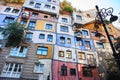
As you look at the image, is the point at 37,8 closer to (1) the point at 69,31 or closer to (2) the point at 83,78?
(1) the point at 69,31

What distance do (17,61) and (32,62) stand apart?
6.54 ft

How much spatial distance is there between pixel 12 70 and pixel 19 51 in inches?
116

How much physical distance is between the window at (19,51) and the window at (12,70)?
4.88 feet

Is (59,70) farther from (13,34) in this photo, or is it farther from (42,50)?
(13,34)

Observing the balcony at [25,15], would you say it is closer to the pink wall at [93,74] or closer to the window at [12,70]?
the window at [12,70]

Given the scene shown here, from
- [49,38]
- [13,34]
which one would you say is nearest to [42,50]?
[49,38]

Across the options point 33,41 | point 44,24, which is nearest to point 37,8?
point 44,24

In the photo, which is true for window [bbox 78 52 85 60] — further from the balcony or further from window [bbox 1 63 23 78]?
the balcony

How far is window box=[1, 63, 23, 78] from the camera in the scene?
53.5ft

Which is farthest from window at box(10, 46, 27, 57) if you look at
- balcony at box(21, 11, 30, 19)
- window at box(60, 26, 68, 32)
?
window at box(60, 26, 68, 32)

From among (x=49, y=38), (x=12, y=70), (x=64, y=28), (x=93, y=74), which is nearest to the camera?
(x=12, y=70)

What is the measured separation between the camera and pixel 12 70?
1673 cm

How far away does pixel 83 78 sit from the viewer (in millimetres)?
18547

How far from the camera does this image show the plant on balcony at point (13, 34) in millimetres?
18609
